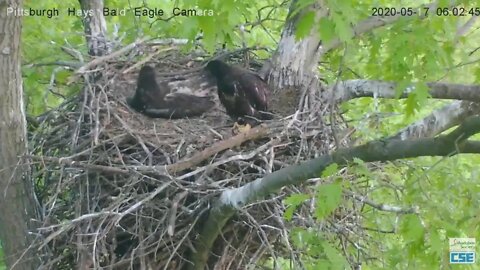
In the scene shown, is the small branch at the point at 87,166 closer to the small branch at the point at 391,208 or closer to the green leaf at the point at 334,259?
the small branch at the point at 391,208

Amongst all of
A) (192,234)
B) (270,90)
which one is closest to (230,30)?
(192,234)

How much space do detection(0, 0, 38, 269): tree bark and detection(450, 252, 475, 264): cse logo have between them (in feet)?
7.91

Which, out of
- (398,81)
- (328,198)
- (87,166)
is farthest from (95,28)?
(328,198)

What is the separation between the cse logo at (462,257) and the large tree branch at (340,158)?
720 millimetres

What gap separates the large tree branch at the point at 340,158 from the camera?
289 cm

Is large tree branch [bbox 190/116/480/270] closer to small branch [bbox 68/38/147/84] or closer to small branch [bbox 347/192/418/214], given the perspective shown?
small branch [bbox 347/192/418/214]

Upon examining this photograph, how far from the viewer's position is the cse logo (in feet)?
11.7

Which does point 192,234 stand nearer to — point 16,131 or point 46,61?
point 16,131

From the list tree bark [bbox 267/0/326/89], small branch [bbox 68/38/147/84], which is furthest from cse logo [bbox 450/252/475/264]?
small branch [bbox 68/38/147/84]

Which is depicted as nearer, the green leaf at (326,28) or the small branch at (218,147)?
the green leaf at (326,28)

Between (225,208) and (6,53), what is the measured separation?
1.63 m

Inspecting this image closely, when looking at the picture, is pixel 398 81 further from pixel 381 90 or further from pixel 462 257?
pixel 462 257

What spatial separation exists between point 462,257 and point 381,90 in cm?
151

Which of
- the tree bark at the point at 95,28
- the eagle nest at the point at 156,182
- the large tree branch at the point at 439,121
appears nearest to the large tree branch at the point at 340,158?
the eagle nest at the point at 156,182
